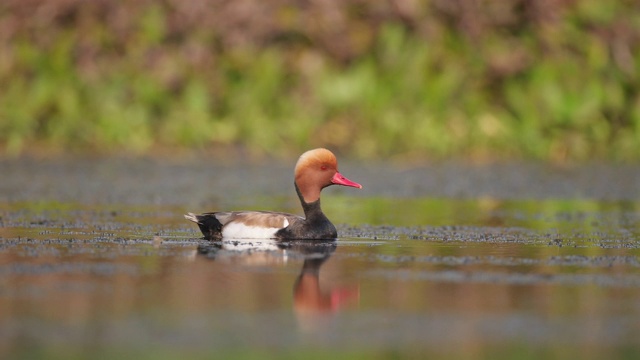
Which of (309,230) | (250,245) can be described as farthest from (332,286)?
(309,230)

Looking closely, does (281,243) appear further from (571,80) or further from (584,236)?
(571,80)

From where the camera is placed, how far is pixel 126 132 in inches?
623

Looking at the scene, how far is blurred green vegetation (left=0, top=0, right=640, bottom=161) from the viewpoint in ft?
51.4

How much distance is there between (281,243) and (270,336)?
3398mm

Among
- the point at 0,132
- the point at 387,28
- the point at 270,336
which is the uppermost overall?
the point at 387,28

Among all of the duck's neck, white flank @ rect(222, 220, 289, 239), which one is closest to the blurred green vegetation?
the duck's neck

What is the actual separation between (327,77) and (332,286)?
32.5 feet

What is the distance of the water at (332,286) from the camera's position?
524 cm

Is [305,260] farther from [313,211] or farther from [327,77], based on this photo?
[327,77]

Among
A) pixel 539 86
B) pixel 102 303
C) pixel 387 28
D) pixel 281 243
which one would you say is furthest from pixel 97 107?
pixel 102 303

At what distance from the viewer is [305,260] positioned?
25.6ft

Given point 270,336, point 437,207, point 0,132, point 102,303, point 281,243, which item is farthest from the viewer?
point 0,132

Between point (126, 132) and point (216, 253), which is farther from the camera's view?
point (126, 132)

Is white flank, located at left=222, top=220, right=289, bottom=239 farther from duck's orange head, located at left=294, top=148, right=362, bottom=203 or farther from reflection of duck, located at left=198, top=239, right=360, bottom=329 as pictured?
duck's orange head, located at left=294, top=148, right=362, bottom=203
